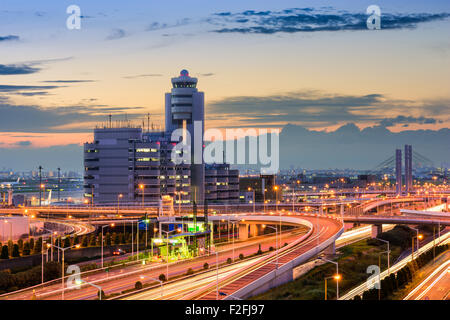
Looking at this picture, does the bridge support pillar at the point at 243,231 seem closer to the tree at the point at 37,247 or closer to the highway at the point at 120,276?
the highway at the point at 120,276

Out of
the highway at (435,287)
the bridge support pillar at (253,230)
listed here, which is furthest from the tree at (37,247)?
the bridge support pillar at (253,230)

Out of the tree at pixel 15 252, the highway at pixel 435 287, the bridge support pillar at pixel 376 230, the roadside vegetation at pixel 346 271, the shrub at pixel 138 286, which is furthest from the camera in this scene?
the bridge support pillar at pixel 376 230

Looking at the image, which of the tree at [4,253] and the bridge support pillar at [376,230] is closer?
the tree at [4,253]

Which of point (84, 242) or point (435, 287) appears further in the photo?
point (84, 242)

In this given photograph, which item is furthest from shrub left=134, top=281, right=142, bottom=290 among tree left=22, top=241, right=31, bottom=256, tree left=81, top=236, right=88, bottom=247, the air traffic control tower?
the air traffic control tower

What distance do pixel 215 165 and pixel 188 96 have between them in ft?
40.5

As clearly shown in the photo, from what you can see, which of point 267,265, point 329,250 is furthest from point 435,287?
point 329,250

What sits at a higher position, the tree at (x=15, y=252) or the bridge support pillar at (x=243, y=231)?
the tree at (x=15, y=252)

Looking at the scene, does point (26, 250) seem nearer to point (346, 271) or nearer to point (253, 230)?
point (346, 271)

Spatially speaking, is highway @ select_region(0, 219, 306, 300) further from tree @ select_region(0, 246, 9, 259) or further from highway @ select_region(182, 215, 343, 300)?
tree @ select_region(0, 246, 9, 259)

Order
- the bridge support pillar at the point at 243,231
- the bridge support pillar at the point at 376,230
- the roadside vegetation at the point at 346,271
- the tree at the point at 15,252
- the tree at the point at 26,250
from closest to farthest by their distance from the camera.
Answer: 1. the roadside vegetation at the point at 346,271
2. the tree at the point at 15,252
3. the tree at the point at 26,250
4. the bridge support pillar at the point at 243,231
5. the bridge support pillar at the point at 376,230

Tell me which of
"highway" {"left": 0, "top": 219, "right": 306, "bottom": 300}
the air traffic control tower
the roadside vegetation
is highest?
the air traffic control tower

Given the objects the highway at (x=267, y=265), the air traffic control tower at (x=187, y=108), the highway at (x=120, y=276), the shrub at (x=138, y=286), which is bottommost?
the highway at (x=120, y=276)
